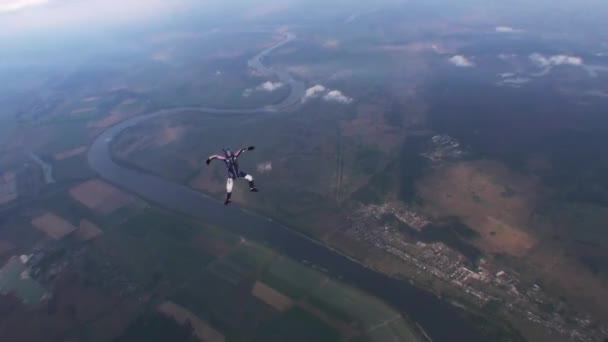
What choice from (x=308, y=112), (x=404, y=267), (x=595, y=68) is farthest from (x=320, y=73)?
(x=404, y=267)

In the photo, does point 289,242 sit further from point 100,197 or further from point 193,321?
point 100,197

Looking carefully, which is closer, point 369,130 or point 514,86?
point 369,130

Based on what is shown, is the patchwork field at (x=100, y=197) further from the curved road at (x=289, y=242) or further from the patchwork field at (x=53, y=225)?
the patchwork field at (x=53, y=225)

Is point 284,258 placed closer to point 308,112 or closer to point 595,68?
point 308,112

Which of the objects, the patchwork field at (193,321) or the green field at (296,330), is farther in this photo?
the patchwork field at (193,321)

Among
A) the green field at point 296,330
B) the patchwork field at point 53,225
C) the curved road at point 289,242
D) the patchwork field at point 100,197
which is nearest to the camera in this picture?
the green field at point 296,330

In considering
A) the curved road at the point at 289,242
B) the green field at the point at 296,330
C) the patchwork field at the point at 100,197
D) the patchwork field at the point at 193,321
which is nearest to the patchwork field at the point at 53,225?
the patchwork field at the point at 100,197

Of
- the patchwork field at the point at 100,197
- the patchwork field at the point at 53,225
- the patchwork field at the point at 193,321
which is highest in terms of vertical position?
the patchwork field at the point at 100,197

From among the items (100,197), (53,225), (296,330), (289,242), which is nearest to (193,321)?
(296,330)

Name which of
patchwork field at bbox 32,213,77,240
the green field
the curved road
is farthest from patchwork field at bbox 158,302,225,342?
patchwork field at bbox 32,213,77,240

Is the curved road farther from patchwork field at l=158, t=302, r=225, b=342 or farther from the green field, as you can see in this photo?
patchwork field at l=158, t=302, r=225, b=342
